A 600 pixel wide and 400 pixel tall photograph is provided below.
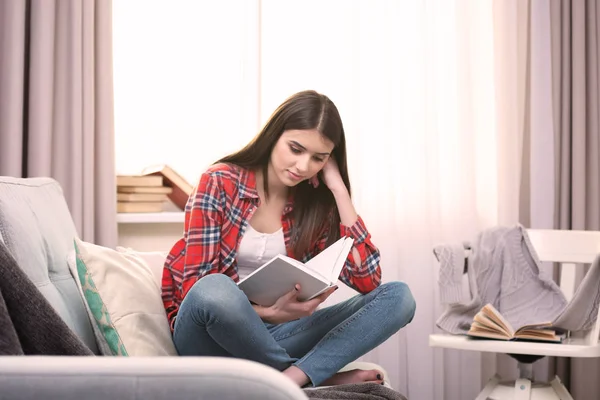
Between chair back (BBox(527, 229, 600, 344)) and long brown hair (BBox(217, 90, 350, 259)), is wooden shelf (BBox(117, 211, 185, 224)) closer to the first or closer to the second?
long brown hair (BBox(217, 90, 350, 259))

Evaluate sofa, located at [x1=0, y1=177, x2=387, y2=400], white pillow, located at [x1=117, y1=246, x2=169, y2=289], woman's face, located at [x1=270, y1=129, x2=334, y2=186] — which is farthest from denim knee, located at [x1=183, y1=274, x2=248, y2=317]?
sofa, located at [x1=0, y1=177, x2=387, y2=400]

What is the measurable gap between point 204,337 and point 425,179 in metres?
1.54

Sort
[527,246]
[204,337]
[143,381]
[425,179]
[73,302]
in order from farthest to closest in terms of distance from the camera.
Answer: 1. [425,179]
2. [527,246]
3. [204,337]
4. [73,302]
5. [143,381]

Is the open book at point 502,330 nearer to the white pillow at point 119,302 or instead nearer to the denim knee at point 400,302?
the denim knee at point 400,302

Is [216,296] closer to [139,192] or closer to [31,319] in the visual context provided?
[31,319]

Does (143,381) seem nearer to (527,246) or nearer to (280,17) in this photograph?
(527,246)

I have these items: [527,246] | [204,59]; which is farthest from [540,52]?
[204,59]

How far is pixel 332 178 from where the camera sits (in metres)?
2.25

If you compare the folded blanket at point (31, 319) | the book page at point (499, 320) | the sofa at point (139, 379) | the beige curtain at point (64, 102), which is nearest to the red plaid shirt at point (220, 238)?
the book page at point (499, 320)

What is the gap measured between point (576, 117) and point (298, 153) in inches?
59.1

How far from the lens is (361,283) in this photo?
2.14 meters

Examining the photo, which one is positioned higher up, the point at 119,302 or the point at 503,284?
the point at 119,302

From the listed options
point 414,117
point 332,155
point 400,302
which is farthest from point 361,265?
point 414,117

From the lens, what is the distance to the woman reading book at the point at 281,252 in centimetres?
176
